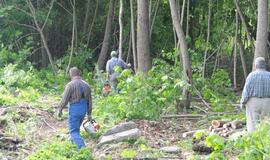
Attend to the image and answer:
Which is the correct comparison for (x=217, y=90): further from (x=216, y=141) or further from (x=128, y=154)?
(x=216, y=141)

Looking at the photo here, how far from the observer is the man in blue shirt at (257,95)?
9938mm

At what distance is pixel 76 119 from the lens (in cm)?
1050

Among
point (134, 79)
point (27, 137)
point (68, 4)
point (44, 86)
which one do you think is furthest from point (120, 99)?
point (68, 4)

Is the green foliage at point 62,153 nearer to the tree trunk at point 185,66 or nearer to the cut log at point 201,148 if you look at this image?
the cut log at point 201,148

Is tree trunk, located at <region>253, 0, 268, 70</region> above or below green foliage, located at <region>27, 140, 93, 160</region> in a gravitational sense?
above

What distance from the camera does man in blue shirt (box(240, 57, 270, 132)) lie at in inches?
391

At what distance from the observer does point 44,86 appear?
20.9m

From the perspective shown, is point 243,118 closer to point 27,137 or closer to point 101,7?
point 27,137

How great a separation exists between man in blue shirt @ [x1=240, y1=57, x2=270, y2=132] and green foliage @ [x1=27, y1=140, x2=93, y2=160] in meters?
3.07

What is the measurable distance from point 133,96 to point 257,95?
4.14 meters

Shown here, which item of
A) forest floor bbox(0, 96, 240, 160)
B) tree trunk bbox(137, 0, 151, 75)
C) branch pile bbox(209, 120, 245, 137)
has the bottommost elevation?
forest floor bbox(0, 96, 240, 160)

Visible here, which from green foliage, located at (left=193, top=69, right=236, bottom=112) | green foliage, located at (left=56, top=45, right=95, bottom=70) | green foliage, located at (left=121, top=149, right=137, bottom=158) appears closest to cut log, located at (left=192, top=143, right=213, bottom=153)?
green foliage, located at (left=121, top=149, right=137, bottom=158)

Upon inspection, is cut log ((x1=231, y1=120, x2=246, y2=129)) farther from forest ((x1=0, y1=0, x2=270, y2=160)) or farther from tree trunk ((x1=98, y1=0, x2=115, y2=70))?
tree trunk ((x1=98, y1=0, x2=115, y2=70))

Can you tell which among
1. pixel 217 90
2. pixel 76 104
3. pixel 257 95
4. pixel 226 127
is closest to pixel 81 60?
pixel 217 90
